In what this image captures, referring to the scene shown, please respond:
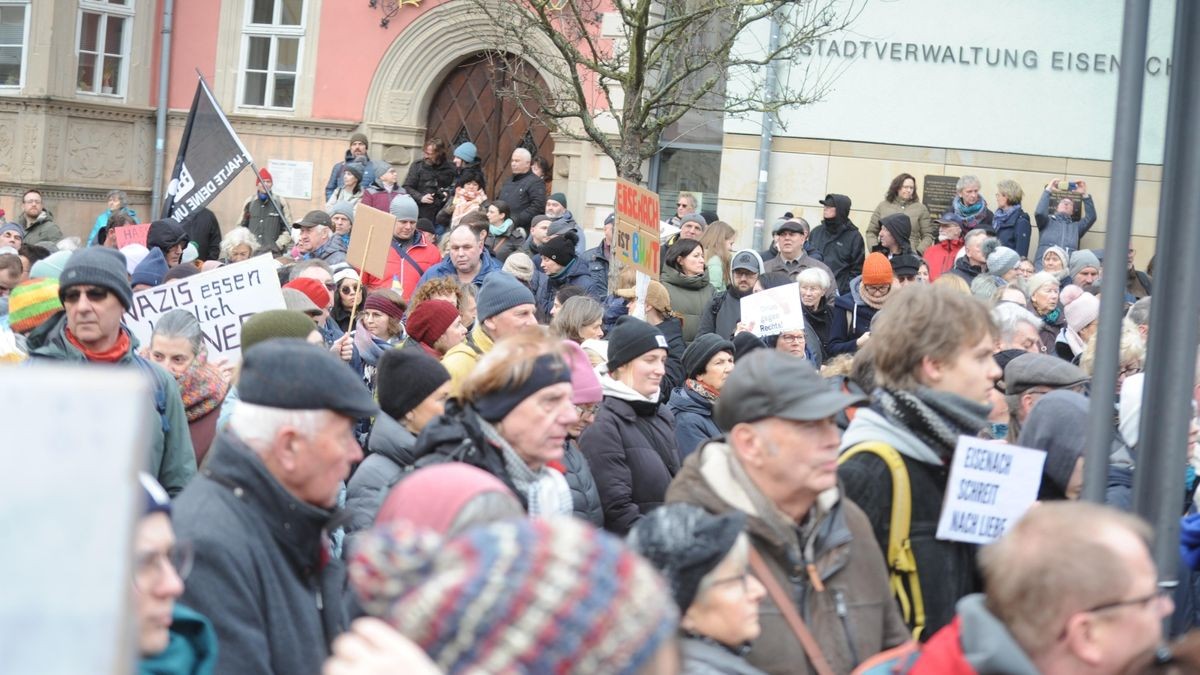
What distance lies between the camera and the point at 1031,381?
5762 mm

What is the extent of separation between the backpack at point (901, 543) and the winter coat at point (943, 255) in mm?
11077

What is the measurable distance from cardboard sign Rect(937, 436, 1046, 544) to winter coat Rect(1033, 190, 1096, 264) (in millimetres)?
11856

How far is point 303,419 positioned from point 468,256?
7.30m

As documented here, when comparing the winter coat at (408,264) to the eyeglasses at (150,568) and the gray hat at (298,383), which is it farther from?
the eyeglasses at (150,568)

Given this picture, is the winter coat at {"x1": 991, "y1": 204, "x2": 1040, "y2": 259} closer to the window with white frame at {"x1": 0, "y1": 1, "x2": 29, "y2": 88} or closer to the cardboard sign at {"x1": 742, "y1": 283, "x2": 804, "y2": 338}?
the cardboard sign at {"x1": 742, "y1": 283, "x2": 804, "y2": 338}

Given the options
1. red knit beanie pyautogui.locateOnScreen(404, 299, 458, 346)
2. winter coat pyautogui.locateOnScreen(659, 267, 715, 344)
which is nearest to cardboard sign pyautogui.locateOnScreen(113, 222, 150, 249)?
winter coat pyautogui.locateOnScreen(659, 267, 715, 344)

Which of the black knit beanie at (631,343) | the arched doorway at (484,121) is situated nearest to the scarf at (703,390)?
the black knit beanie at (631,343)

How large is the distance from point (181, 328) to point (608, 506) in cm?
196

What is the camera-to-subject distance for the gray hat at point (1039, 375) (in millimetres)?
5715

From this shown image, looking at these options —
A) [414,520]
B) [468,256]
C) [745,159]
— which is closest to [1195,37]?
[414,520]

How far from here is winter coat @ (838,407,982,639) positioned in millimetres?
4109

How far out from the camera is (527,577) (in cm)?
187

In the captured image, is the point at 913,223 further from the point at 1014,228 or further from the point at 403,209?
the point at 403,209

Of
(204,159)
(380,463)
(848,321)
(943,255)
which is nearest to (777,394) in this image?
(380,463)
